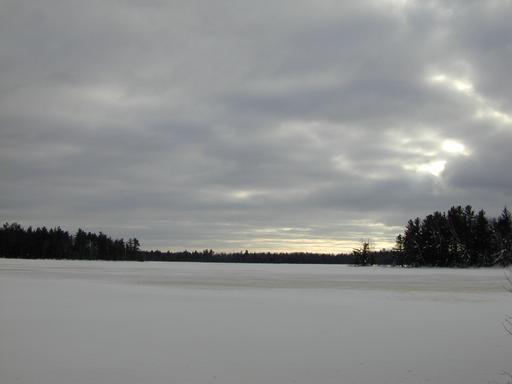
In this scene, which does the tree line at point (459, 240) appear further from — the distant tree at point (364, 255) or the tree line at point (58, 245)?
the tree line at point (58, 245)

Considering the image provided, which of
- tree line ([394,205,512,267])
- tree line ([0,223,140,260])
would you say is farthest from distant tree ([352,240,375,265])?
tree line ([0,223,140,260])

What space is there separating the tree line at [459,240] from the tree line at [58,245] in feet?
368

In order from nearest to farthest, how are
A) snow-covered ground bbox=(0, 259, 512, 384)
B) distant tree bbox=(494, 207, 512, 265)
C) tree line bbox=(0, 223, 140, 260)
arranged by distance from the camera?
snow-covered ground bbox=(0, 259, 512, 384), distant tree bbox=(494, 207, 512, 265), tree line bbox=(0, 223, 140, 260)

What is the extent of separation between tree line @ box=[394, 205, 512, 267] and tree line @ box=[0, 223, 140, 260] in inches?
4411

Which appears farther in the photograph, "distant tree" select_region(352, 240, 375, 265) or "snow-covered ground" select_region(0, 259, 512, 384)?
"distant tree" select_region(352, 240, 375, 265)

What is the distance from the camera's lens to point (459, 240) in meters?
109

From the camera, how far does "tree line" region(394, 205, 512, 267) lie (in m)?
106

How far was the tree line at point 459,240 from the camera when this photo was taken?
106 metres

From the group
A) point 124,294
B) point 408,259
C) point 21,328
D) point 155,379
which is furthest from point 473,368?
point 408,259

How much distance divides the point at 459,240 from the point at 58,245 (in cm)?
12709

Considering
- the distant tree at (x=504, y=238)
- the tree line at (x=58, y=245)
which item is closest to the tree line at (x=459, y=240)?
the distant tree at (x=504, y=238)

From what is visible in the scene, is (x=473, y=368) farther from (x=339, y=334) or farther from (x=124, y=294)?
(x=124, y=294)

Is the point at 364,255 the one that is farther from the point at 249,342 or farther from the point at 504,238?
the point at 249,342

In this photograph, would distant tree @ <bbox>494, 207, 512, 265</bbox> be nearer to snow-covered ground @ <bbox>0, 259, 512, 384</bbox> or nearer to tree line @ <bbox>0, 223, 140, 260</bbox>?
snow-covered ground @ <bbox>0, 259, 512, 384</bbox>
